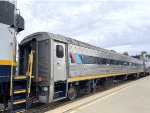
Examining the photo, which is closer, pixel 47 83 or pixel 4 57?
pixel 4 57

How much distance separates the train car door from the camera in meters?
9.88

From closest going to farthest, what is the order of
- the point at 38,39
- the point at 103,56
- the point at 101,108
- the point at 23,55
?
the point at 101,108
the point at 38,39
the point at 23,55
the point at 103,56

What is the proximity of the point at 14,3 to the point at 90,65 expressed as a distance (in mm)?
7797

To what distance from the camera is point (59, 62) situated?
10195mm

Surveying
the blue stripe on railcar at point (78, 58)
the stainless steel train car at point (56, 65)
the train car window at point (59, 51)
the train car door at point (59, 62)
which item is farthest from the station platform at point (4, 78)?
the blue stripe on railcar at point (78, 58)

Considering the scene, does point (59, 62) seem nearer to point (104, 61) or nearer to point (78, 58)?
point (78, 58)

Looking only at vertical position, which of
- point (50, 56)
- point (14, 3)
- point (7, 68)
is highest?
point (14, 3)

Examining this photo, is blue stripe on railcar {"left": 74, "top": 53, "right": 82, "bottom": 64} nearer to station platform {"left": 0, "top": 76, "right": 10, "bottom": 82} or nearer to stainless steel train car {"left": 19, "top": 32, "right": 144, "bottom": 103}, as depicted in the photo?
stainless steel train car {"left": 19, "top": 32, "right": 144, "bottom": 103}

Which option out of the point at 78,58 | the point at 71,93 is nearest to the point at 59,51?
the point at 78,58

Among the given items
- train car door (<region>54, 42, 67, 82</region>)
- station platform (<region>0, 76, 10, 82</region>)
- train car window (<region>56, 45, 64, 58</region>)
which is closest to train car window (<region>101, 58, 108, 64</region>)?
train car door (<region>54, 42, 67, 82</region>)

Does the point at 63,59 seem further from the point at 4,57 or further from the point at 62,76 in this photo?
the point at 4,57

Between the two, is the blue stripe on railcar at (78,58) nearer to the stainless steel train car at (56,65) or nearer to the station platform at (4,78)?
the stainless steel train car at (56,65)

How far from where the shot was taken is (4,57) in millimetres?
6734

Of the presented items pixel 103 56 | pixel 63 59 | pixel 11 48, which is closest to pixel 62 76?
pixel 63 59
